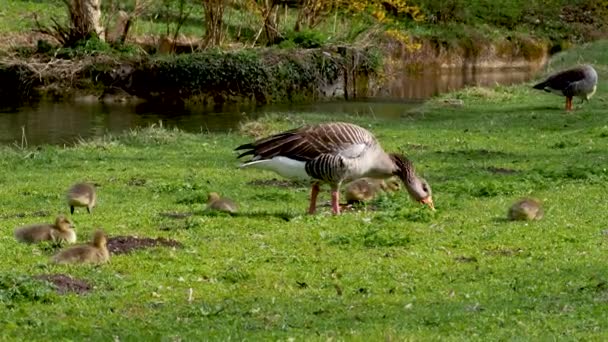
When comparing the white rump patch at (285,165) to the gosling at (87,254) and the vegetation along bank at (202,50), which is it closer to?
the gosling at (87,254)

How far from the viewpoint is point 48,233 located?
12281 millimetres

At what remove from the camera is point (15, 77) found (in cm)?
3716

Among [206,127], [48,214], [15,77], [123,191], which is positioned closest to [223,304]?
[48,214]

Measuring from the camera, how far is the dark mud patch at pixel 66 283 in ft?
32.7

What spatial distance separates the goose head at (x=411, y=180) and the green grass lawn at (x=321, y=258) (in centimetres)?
33

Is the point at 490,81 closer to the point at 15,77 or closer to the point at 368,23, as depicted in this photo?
the point at 368,23

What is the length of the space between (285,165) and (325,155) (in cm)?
56

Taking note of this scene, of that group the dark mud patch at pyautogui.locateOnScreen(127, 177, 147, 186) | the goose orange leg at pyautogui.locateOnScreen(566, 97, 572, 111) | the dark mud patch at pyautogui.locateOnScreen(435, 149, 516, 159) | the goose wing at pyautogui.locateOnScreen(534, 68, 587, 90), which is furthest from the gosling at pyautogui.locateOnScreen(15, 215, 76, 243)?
the goose orange leg at pyautogui.locateOnScreen(566, 97, 572, 111)

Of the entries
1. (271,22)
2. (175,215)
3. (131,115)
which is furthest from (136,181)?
(271,22)

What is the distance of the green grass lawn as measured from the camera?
8859 mm

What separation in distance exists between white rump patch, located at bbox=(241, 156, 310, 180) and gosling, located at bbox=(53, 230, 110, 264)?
308 centimetres

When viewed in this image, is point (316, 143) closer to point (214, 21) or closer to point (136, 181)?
point (136, 181)

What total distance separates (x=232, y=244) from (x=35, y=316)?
3.56 metres

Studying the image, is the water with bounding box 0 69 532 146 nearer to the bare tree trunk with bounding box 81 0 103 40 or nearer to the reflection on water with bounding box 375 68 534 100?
the reflection on water with bounding box 375 68 534 100
